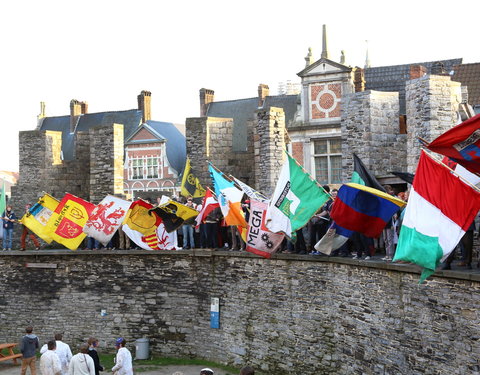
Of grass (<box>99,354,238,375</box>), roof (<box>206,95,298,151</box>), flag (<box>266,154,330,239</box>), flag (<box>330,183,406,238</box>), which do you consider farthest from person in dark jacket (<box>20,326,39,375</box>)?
roof (<box>206,95,298,151</box>)

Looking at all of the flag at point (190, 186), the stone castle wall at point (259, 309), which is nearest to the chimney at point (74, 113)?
the stone castle wall at point (259, 309)

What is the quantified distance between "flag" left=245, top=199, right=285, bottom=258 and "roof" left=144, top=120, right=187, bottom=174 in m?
28.6

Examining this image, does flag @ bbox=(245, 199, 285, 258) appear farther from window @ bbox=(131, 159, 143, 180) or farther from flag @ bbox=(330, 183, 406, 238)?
window @ bbox=(131, 159, 143, 180)

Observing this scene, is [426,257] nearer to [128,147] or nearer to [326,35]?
[326,35]

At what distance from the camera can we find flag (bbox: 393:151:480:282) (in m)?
11.1

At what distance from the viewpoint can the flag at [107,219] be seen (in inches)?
884

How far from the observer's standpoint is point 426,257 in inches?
444

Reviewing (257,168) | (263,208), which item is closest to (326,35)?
(257,168)

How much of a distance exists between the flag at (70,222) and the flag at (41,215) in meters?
0.30

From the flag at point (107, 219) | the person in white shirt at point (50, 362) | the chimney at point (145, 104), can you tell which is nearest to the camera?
the person in white shirt at point (50, 362)

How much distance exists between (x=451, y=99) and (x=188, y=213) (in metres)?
7.16

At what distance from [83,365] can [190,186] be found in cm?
986

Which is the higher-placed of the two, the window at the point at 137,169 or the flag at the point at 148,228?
the window at the point at 137,169

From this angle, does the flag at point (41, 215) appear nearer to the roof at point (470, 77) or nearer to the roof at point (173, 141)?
the roof at point (470, 77)
